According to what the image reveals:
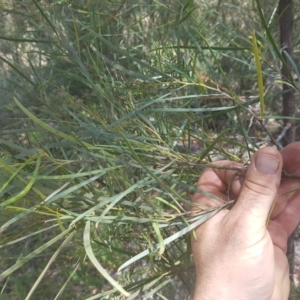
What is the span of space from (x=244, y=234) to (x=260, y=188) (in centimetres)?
7

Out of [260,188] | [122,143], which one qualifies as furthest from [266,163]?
[122,143]

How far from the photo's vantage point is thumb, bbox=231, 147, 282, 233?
563mm

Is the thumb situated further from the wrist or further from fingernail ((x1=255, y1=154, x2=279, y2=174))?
the wrist

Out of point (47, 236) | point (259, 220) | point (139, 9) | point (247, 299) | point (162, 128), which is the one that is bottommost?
point (47, 236)

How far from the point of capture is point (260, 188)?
564 millimetres

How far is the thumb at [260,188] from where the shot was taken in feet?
1.85

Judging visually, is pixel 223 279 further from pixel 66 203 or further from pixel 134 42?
pixel 134 42

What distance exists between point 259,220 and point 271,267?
0.11 meters

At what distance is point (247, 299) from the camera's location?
0.63 metres

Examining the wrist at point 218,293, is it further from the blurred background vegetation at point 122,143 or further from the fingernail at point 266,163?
the fingernail at point 266,163

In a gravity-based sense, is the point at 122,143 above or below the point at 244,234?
above

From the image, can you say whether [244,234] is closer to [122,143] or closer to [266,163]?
[266,163]

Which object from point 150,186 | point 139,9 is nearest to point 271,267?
point 150,186

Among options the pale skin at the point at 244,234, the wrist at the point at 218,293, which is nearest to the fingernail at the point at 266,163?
the pale skin at the point at 244,234
